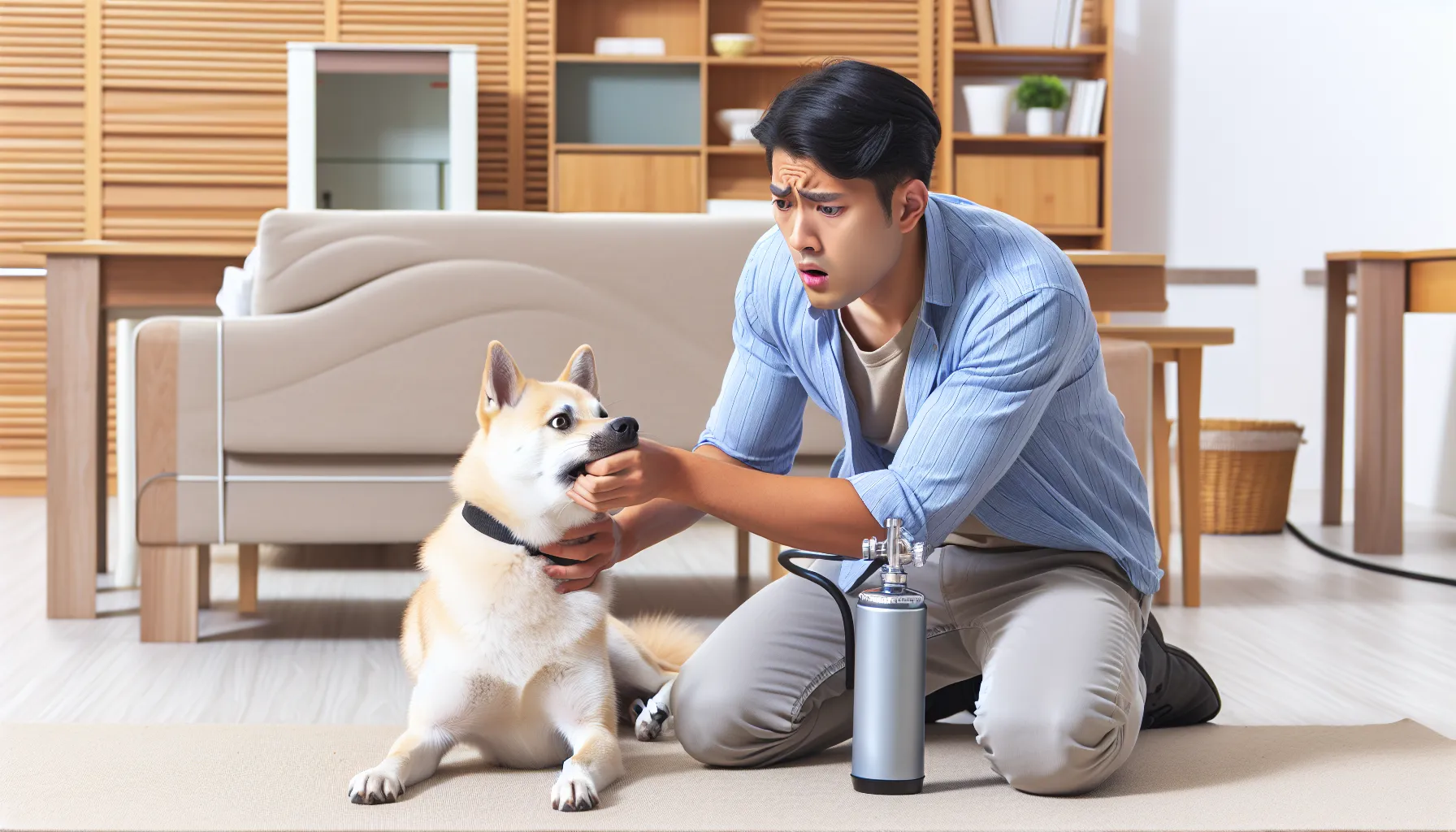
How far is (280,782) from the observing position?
4.61ft

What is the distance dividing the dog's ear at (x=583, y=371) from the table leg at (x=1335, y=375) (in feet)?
10.2

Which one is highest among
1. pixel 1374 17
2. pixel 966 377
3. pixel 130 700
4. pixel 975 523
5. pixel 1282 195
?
pixel 1374 17

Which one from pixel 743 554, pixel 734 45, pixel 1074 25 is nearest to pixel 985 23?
pixel 1074 25

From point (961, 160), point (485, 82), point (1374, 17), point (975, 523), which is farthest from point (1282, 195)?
point (975, 523)

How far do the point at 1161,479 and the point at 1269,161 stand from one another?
2782 mm

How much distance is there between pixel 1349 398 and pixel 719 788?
14.5ft

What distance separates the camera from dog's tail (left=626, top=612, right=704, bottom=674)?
179cm

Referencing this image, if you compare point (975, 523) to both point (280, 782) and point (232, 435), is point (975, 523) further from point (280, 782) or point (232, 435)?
point (232, 435)

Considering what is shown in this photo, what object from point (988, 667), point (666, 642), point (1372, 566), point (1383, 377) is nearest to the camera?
point (988, 667)

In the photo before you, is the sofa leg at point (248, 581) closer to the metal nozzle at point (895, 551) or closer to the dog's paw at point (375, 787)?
the dog's paw at point (375, 787)

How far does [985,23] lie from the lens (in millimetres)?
4742

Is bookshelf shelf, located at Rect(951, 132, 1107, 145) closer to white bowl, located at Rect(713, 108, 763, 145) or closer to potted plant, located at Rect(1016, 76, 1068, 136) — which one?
potted plant, located at Rect(1016, 76, 1068, 136)

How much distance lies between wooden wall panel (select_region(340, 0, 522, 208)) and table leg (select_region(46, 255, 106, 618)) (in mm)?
2457

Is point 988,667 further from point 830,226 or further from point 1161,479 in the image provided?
point 1161,479
